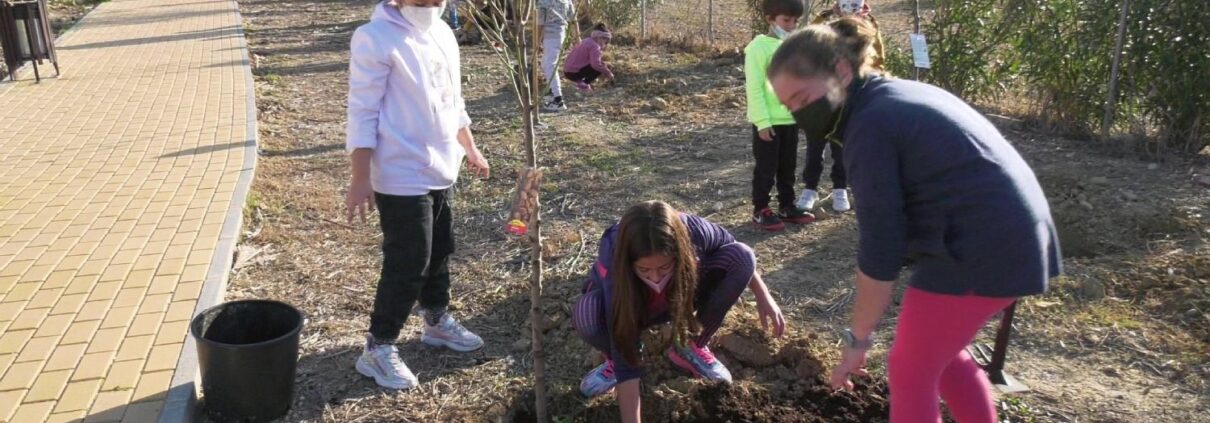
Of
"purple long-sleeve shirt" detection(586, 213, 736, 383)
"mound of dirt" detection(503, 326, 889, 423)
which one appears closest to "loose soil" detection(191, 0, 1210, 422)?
"mound of dirt" detection(503, 326, 889, 423)

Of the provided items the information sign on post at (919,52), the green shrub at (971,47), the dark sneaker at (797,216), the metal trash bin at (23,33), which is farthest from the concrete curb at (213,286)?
the green shrub at (971,47)

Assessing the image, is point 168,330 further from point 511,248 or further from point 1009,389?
point 1009,389

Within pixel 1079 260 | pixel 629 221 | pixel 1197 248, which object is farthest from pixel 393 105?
pixel 1197 248

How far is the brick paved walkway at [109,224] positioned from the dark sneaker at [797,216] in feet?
10.1

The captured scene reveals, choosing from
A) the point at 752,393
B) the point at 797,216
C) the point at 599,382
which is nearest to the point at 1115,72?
the point at 797,216

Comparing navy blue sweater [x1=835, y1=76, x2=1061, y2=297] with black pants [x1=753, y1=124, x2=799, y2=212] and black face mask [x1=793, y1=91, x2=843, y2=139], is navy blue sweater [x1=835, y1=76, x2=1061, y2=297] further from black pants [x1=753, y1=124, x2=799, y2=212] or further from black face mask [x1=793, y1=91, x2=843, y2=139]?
black pants [x1=753, y1=124, x2=799, y2=212]

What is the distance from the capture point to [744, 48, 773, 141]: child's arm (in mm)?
4871

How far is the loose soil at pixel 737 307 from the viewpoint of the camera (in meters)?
3.44

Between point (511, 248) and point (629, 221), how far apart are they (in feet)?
7.60

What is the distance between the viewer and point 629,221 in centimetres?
285

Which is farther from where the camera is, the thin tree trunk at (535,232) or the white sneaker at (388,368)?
the white sneaker at (388,368)

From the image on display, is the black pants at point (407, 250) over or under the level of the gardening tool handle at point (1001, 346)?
over

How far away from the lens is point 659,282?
9.96ft

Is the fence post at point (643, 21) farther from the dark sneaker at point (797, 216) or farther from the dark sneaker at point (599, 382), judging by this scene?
the dark sneaker at point (599, 382)
